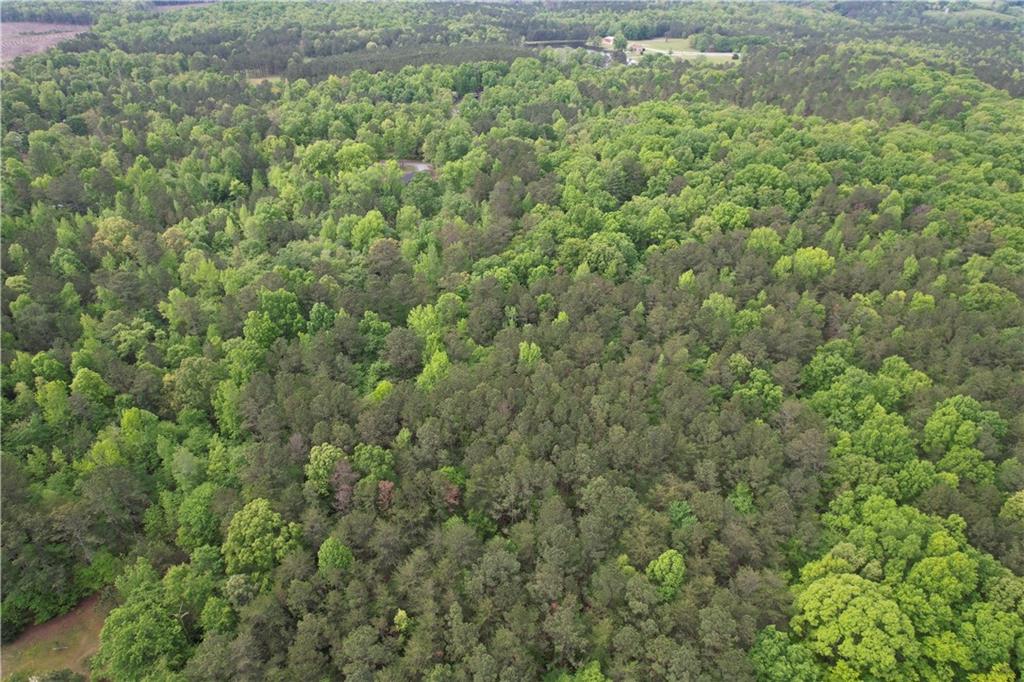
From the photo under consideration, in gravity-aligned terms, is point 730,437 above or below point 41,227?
below

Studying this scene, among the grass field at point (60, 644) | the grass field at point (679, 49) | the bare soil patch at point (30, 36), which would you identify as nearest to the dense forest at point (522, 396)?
the grass field at point (60, 644)

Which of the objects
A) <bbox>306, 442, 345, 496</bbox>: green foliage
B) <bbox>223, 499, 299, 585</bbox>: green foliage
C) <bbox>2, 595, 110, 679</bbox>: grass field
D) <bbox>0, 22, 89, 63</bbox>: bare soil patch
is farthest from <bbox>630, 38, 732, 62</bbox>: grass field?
<bbox>2, 595, 110, 679</bbox>: grass field

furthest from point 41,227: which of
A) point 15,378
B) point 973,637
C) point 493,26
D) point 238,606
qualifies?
point 493,26

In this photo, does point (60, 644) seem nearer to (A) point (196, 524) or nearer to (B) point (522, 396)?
(A) point (196, 524)

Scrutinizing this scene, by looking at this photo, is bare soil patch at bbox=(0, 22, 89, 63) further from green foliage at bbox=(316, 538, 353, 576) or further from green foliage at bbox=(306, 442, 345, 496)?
green foliage at bbox=(316, 538, 353, 576)

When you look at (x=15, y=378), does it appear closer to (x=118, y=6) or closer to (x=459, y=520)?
(x=459, y=520)

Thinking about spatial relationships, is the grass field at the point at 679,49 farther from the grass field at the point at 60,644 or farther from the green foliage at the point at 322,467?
the grass field at the point at 60,644
